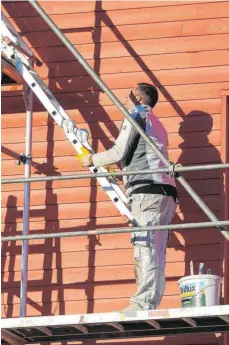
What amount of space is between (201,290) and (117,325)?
0.81 m

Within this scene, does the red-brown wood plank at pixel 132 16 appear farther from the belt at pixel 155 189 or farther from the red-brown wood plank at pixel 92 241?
the belt at pixel 155 189

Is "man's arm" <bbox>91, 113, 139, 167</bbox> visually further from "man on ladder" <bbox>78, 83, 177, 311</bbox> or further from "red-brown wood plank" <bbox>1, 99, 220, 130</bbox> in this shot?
"red-brown wood plank" <bbox>1, 99, 220, 130</bbox>

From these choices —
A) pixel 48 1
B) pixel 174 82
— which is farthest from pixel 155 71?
pixel 48 1

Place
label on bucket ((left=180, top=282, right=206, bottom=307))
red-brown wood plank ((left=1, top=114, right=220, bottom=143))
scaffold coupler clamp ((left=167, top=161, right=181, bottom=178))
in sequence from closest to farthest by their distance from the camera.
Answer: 1. scaffold coupler clamp ((left=167, top=161, right=181, bottom=178))
2. label on bucket ((left=180, top=282, right=206, bottom=307))
3. red-brown wood plank ((left=1, top=114, right=220, bottom=143))

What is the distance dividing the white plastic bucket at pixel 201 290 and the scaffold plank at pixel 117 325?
16cm

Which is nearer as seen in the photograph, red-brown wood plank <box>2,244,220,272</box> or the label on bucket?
the label on bucket

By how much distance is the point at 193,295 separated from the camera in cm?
1225

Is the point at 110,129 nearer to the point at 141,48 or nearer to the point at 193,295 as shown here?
the point at 141,48

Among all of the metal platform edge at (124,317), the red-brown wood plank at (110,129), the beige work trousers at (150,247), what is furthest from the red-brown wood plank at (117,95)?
the metal platform edge at (124,317)

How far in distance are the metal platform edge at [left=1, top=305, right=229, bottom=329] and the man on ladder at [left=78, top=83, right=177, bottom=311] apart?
306mm

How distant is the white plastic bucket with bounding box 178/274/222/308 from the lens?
12.2m

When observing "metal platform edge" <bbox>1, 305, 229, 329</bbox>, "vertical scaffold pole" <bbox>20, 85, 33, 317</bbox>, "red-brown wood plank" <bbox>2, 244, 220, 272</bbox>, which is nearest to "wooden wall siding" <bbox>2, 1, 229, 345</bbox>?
"red-brown wood plank" <bbox>2, 244, 220, 272</bbox>

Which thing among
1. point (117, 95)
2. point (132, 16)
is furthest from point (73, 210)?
point (132, 16)

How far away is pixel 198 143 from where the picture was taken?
13.9 meters
